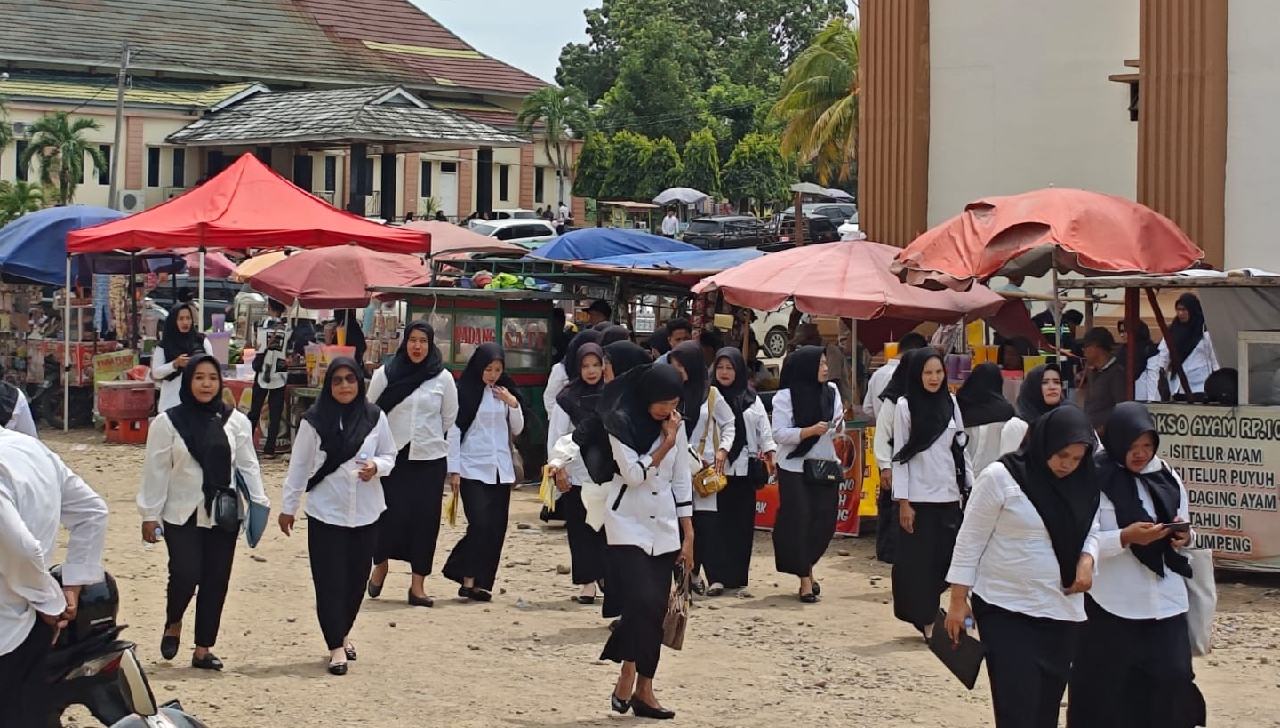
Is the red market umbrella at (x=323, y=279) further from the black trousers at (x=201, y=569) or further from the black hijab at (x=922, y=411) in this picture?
the black trousers at (x=201, y=569)

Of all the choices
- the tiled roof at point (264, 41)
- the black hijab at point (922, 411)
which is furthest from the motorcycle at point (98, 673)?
the tiled roof at point (264, 41)

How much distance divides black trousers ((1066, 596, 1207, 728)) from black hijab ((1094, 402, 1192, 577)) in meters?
0.20

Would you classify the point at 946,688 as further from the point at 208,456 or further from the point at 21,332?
the point at 21,332

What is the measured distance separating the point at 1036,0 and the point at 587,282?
5369 millimetres

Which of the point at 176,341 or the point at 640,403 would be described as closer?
the point at 640,403

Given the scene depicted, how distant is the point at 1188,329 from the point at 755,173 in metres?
41.8

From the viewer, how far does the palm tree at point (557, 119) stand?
5300 centimetres

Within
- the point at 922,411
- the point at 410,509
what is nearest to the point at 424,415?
the point at 410,509

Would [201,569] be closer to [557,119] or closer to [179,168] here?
[179,168]

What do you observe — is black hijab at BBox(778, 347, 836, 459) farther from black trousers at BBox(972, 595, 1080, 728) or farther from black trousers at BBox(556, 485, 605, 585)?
black trousers at BBox(972, 595, 1080, 728)

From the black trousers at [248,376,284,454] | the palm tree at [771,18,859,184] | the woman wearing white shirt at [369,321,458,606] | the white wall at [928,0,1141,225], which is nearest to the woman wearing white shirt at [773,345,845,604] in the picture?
the woman wearing white shirt at [369,321,458,606]

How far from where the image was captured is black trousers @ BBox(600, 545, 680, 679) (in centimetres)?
762

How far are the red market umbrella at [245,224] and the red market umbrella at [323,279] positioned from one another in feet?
4.88

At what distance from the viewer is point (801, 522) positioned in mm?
10922
